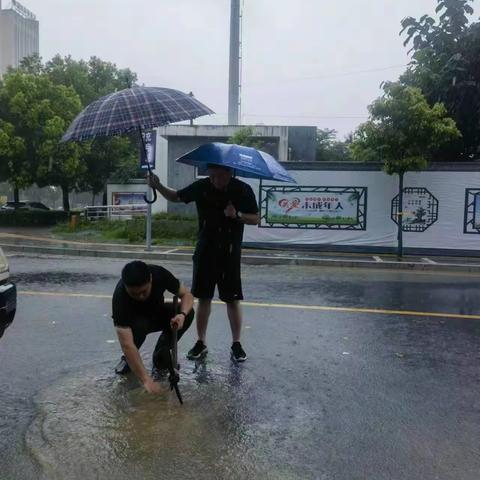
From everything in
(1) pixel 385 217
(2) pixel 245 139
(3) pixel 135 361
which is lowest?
(3) pixel 135 361

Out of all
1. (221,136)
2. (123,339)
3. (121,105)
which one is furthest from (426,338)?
(221,136)

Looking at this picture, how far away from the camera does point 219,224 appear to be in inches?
189

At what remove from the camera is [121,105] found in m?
4.43

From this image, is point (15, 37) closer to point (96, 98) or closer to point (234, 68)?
point (96, 98)

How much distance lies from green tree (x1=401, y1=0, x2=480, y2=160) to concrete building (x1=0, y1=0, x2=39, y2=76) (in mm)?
41858

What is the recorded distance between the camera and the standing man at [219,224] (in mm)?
4754

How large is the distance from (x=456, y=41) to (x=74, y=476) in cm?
1768

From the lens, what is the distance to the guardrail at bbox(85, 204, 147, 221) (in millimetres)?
25281

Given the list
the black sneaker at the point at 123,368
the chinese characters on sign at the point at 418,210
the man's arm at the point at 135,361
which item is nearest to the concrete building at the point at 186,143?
the chinese characters on sign at the point at 418,210

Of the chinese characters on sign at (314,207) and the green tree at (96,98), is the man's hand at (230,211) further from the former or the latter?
the green tree at (96,98)

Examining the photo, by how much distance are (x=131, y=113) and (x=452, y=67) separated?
1465 cm

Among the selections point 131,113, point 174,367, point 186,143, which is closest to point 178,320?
point 174,367

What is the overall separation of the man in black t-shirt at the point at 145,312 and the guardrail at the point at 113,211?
831 inches

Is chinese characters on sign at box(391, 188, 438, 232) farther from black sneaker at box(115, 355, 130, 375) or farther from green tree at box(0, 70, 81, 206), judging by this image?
green tree at box(0, 70, 81, 206)
